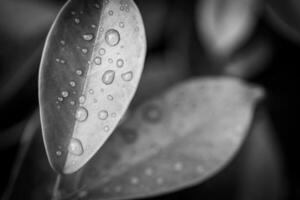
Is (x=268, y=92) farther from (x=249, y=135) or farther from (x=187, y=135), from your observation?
(x=187, y=135)

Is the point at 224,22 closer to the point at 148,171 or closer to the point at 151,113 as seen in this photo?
the point at 151,113

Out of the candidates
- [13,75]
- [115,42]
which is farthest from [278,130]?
[115,42]

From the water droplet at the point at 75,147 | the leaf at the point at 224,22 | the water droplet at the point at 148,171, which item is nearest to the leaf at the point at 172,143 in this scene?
the water droplet at the point at 148,171

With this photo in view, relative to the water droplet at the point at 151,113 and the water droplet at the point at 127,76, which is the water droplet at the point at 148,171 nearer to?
the water droplet at the point at 151,113

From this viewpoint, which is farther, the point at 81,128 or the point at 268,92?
the point at 268,92

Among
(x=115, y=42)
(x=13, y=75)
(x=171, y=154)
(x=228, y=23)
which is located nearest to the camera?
(x=115, y=42)

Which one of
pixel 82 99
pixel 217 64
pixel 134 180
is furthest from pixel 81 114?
pixel 217 64
